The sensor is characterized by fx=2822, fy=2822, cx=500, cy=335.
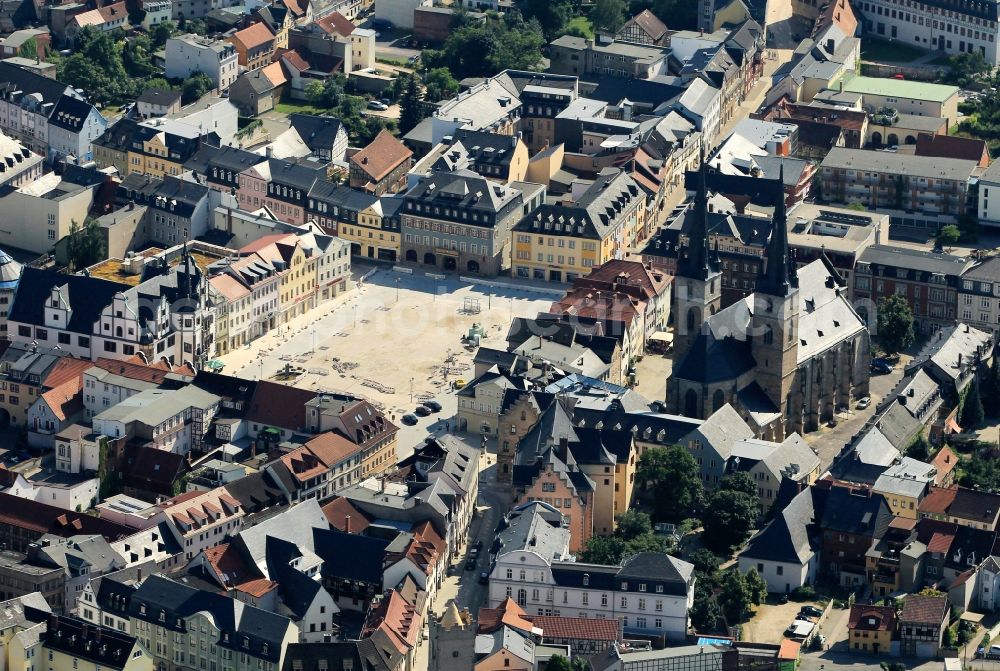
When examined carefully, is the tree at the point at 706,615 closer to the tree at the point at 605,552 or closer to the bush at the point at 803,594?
the tree at the point at 605,552

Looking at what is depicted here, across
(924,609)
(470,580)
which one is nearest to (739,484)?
(924,609)

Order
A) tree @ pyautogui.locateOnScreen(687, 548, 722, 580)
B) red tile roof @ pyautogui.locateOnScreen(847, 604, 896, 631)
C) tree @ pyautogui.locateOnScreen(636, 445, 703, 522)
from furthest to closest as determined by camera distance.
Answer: tree @ pyautogui.locateOnScreen(636, 445, 703, 522) → tree @ pyautogui.locateOnScreen(687, 548, 722, 580) → red tile roof @ pyautogui.locateOnScreen(847, 604, 896, 631)

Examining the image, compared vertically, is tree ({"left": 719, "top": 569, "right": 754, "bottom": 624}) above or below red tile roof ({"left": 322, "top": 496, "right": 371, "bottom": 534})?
below

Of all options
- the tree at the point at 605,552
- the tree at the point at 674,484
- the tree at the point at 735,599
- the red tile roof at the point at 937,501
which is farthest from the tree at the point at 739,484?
the tree at the point at 735,599

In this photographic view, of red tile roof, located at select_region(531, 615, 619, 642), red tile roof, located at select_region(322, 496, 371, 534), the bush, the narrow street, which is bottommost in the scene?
the narrow street

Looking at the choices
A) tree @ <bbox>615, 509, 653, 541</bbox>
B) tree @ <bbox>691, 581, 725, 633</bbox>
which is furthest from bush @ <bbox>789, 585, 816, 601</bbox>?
tree @ <bbox>615, 509, 653, 541</bbox>

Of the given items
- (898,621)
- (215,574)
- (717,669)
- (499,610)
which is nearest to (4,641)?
(215,574)

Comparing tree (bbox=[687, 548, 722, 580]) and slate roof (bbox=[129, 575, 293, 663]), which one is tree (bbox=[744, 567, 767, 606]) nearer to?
tree (bbox=[687, 548, 722, 580])

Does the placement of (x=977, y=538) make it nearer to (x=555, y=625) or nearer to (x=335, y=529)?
(x=555, y=625)
